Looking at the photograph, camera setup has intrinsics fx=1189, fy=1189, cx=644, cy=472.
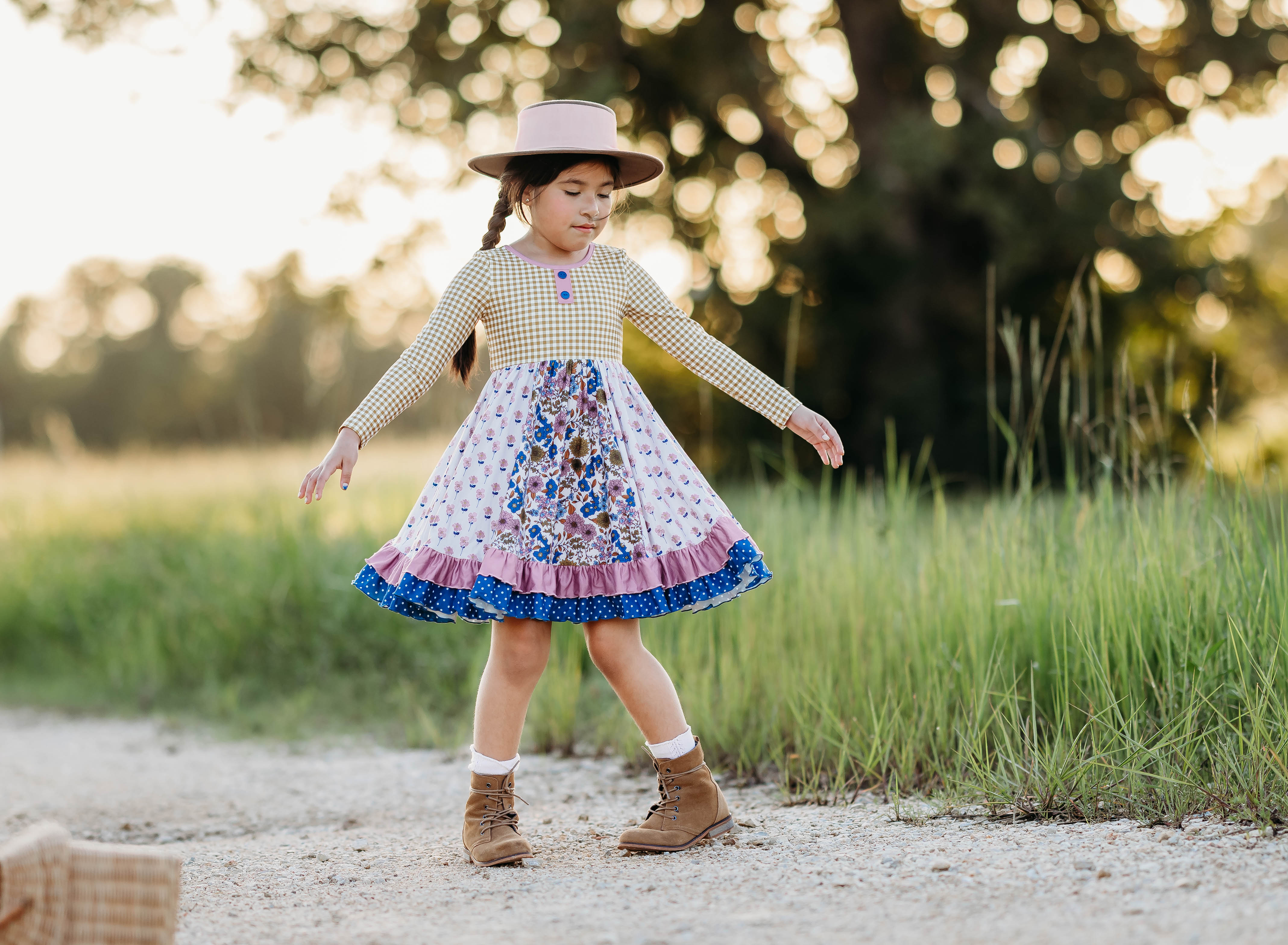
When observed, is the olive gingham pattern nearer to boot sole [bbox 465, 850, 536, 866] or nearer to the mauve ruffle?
the mauve ruffle

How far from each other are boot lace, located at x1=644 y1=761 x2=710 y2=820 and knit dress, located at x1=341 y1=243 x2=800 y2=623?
1.21 ft

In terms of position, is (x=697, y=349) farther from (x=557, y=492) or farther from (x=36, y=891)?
(x=36, y=891)

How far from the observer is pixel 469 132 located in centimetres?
902

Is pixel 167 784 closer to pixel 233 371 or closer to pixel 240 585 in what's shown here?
pixel 240 585

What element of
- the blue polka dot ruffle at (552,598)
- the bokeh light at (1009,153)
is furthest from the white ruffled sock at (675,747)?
the bokeh light at (1009,153)

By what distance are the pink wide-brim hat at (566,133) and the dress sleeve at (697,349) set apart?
27 cm

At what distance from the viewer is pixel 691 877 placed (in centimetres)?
235

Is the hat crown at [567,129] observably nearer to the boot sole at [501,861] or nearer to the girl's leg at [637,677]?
the girl's leg at [637,677]

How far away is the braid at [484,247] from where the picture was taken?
2766 mm

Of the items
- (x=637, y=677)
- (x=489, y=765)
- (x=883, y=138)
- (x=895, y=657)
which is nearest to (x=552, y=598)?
(x=637, y=677)

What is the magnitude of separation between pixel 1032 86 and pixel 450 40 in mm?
4713

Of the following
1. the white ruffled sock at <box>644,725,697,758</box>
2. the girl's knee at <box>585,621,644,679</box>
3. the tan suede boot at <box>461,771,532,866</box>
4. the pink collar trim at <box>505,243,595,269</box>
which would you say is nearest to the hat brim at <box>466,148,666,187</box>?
the pink collar trim at <box>505,243,595,269</box>

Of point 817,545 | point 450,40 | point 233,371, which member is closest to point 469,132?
point 450,40

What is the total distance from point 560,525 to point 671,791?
0.64 meters
